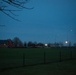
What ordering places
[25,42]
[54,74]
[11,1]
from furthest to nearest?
[25,42], [54,74], [11,1]

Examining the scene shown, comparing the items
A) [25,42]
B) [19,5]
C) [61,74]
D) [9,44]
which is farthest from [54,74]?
[25,42]

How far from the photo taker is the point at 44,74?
14.9 metres

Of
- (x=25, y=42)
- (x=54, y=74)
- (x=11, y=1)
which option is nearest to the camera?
(x=11, y=1)

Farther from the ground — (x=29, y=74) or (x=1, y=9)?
(x=1, y=9)

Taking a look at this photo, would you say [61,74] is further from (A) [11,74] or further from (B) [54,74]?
(A) [11,74]

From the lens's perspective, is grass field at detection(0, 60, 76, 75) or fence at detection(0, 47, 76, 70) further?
fence at detection(0, 47, 76, 70)

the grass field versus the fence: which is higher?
the fence

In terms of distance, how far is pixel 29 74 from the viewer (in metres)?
14.9

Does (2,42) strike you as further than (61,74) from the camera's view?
Yes

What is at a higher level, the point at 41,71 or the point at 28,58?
the point at 28,58

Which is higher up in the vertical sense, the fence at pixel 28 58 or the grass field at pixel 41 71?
the fence at pixel 28 58

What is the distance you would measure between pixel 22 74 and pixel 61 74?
2.55m

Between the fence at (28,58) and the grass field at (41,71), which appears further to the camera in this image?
the fence at (28,58)

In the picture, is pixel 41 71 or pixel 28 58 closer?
pixel 41 71
